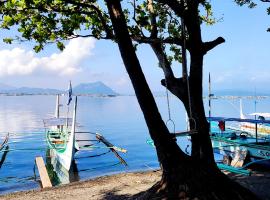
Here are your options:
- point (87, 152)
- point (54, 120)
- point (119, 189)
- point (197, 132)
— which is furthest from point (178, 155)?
point (54, 120)

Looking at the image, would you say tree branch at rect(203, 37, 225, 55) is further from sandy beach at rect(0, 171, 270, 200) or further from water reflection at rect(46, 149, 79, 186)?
water reflection at rect(46, 149, 79, 186)

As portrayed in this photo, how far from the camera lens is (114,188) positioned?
1469 cm

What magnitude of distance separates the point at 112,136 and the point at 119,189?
38566 mm

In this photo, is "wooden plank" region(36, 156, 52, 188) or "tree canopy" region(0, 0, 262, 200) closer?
"tree canopy" region(0, 0, 262, 200)

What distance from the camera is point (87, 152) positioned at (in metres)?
36.2

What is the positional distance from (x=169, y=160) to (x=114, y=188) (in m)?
5.16

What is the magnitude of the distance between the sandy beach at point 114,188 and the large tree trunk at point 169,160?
2347 millimetres

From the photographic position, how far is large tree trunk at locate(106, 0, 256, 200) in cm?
985

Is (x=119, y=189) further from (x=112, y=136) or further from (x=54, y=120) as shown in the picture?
(x=112, y=136)

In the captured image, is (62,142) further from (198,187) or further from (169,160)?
(198,187)

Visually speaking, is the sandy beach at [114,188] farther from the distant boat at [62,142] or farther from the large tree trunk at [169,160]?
the distant boat at [62,142]

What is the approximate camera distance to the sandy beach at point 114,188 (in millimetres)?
13219

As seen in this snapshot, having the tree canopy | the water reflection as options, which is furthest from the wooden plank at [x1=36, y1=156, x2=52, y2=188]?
the tree canopy

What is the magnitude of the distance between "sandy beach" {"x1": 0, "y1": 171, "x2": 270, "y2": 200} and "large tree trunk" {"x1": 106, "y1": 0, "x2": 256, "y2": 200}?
7.70 ft
